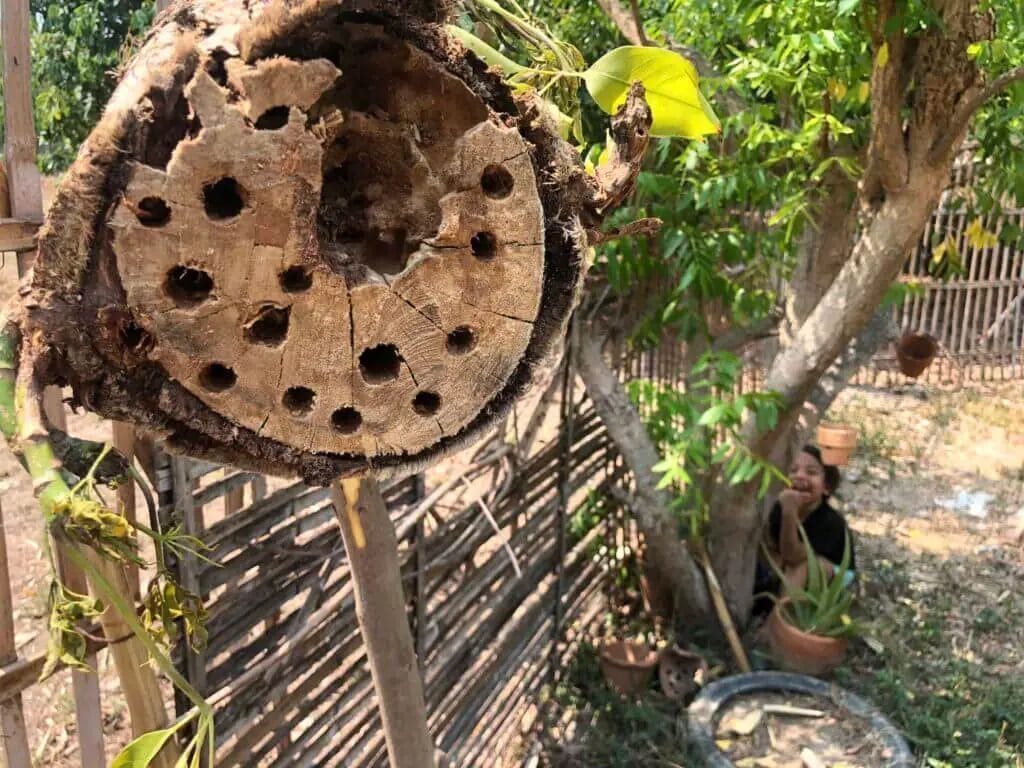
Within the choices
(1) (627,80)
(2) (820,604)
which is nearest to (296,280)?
(1) (627,80)

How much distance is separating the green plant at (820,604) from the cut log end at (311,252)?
9.58 ft

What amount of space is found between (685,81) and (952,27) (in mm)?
1590

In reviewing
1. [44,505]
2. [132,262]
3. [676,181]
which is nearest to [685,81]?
[132,262]

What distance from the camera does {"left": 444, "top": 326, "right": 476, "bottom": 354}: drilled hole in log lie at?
0.72 m

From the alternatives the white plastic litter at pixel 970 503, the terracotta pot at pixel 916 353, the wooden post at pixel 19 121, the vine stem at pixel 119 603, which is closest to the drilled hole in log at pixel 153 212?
the vine stem at pixel 119 603

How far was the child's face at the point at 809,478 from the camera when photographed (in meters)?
3.56

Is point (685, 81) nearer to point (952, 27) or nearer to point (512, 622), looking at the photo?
point (952, 27)

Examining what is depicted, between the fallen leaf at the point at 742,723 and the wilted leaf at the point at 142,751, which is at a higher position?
the wilted leaf at the point at 142,751

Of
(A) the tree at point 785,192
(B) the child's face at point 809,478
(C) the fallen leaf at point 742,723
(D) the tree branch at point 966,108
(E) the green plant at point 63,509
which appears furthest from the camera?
(B) the child's face at point 809,478

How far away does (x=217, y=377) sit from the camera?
666 mm

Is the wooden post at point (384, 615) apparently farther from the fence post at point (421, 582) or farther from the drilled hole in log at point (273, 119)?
the fence post at point (421, 582)

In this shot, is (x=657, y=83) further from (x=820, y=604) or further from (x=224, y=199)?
(x=820, y=604)

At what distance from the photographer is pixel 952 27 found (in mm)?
2031

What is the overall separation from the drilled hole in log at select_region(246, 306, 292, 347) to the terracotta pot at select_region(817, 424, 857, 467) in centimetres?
398
